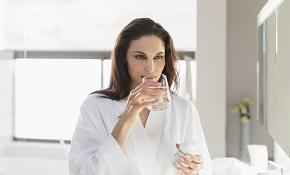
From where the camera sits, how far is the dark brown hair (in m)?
1.32

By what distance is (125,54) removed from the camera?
1.34 meters

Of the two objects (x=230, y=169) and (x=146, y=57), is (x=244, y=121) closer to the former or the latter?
(x=230, y=169)

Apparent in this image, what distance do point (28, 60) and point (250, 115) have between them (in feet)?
4.93

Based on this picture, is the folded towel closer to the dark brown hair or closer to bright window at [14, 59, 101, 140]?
the dark brown hair

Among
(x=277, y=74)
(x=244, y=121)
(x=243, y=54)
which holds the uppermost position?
(x=243, y=54)

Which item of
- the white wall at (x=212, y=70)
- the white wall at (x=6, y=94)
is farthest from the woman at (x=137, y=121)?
the white wall at (x=212, y=70)

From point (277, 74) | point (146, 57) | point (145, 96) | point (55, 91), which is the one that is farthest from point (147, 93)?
point (55, 91)

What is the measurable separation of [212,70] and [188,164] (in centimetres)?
172

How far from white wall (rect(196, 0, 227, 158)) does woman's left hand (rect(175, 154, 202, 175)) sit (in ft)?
5.50

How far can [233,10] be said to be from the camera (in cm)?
308

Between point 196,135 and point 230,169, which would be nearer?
point 196,135

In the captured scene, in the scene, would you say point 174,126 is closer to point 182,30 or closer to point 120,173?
point 120,173

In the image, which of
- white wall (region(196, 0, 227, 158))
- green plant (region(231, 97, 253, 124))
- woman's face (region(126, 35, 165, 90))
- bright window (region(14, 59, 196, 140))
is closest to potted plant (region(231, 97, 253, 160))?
green plant (region(231, 97, 253, 124))

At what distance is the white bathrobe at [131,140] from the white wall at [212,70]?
146cm
